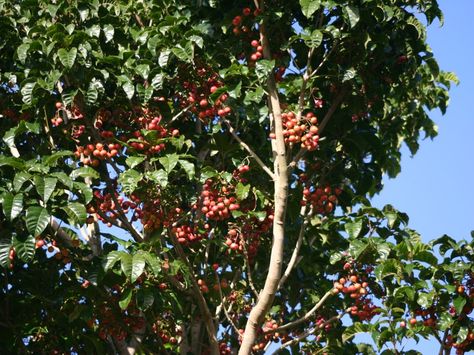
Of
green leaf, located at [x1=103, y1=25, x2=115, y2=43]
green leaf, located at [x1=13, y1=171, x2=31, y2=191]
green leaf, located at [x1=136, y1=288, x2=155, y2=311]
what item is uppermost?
green leaf, located at [x1=103, y1=25, x2=115, y2=43]

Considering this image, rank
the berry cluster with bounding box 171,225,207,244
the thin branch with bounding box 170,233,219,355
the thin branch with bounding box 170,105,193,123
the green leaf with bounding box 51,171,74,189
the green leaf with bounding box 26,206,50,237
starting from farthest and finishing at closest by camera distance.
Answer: the thin branch with bounding box 170,105,193,123, the berry cluster with bounding box 171,225,207,244, the thin branch with bounding box 170,233,219,355, the green leaf with bounding box 51,171,74,189, the green leaf with bounding box 26,206,50,237

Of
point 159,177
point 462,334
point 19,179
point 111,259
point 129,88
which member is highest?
point 129,88

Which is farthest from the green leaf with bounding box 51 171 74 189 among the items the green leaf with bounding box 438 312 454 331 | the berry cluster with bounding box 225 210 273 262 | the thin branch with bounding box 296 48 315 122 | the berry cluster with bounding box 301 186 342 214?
the green leaf with bounding box 438 312 454 331

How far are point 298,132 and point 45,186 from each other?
4.42 feet

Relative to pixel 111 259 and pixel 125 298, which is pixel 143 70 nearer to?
pixel 111 259

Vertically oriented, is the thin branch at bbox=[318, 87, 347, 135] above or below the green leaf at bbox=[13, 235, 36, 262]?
above

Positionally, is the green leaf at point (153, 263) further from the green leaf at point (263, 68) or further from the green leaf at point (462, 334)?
the green leaf at point (462, 334)

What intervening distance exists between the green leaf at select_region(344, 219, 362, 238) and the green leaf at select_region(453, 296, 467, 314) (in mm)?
611

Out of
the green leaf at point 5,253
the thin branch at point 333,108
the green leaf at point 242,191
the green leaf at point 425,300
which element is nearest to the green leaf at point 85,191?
the green leaf at point 5,253

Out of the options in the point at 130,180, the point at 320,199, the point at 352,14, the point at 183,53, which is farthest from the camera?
the point at 320,199

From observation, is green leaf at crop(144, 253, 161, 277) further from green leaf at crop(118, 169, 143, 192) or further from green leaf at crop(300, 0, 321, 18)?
green leaf at crop(300, 0, 321, 18)

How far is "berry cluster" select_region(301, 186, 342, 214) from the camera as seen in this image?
5012 millimetres

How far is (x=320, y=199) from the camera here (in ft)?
16.4

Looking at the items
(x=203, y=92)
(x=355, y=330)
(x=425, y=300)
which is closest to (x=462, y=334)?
(x=425, y=300)
